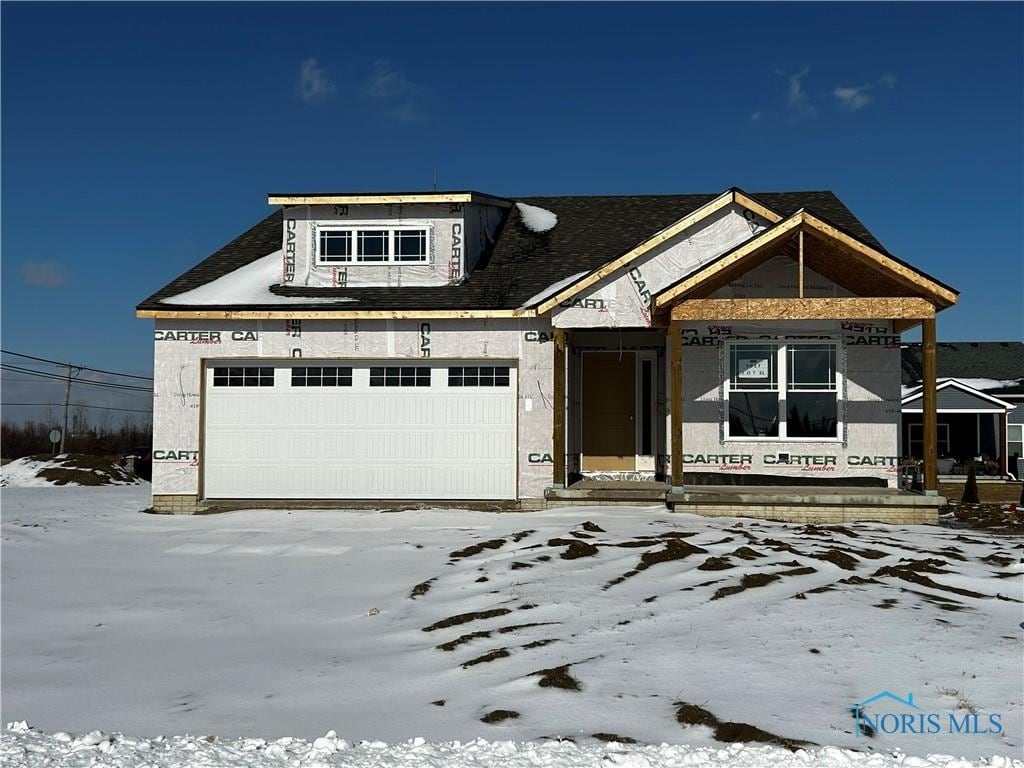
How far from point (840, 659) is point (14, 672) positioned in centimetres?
582

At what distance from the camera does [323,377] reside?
51.1 ft

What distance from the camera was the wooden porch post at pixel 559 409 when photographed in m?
14.8

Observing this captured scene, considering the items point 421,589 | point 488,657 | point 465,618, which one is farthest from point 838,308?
point 488,657

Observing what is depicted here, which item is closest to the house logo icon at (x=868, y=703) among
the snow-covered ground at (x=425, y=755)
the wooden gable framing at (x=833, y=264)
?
the snow-covered ground at (x=425, y=755)

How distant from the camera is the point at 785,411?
15.2 meters

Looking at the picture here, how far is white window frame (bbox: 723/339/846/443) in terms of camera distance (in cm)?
1511

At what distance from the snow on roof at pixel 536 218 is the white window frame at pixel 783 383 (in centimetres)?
528

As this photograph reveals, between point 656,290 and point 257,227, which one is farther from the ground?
point 257,227

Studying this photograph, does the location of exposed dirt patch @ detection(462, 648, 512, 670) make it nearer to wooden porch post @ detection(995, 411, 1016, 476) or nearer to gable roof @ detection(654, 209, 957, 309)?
gable roof @ detection(654, 209, 957, 309)

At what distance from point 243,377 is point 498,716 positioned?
38.5ft

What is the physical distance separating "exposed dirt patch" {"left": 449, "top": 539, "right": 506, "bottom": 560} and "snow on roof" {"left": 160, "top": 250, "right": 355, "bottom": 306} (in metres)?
6.40

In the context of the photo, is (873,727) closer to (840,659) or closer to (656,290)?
(840,659)

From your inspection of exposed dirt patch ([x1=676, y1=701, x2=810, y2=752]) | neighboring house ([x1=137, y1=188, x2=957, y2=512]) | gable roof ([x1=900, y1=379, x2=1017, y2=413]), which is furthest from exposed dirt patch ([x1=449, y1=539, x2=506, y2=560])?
gable roof ([x1=900, y1=379, x2=1017, y2=413])

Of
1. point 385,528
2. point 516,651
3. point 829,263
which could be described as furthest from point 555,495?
point 516,651
